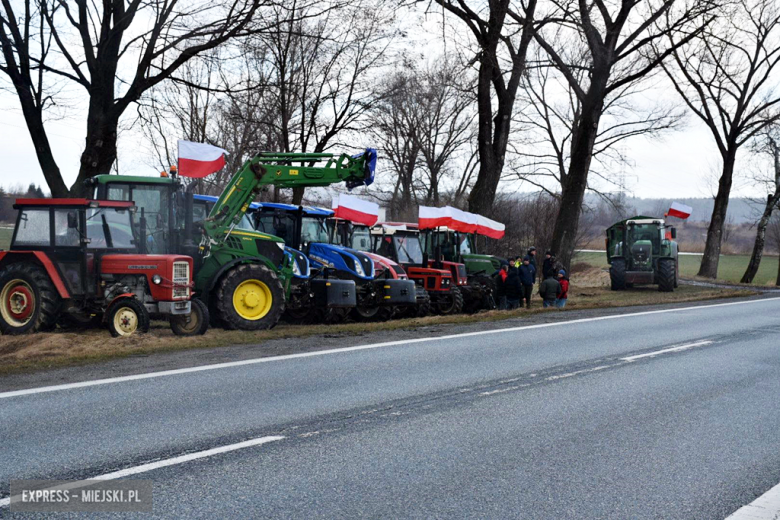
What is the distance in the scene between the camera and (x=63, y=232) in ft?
44.3

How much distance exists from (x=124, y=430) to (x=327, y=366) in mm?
3776

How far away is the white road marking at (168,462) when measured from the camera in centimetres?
523

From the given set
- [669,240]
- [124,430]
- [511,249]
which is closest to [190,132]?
[511,249]

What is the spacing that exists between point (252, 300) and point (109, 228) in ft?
9.49

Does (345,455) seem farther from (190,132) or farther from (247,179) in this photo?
(190,132)

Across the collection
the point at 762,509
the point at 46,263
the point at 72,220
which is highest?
the point at 72,220

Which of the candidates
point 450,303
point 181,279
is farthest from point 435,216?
point 181,279

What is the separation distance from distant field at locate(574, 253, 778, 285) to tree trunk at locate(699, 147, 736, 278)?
4.12 feet

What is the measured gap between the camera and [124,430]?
6660 millimetres

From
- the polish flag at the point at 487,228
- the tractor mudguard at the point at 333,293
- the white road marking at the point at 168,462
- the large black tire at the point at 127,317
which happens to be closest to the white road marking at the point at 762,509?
the white road marking at the point at 168,462

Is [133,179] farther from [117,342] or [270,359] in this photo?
[270,359]

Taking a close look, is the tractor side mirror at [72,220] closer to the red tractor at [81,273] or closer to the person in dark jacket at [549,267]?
the red tractor at [81,273]

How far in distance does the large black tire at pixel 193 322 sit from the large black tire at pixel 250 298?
2.64 feet

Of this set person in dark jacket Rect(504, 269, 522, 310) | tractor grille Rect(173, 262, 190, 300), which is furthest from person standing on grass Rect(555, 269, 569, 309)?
tractor grille Rect(173, 262, 190, 300)
